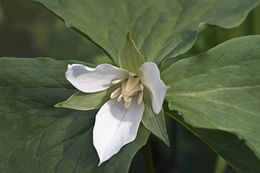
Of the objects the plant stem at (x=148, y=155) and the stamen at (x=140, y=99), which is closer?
the stamen at (x=140, y=99)

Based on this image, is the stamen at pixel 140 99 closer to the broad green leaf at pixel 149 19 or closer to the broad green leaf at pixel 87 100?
the broad green leaf at pixel 87 100

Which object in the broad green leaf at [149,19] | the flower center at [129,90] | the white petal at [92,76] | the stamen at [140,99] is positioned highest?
the broad green leaf at [149,19]

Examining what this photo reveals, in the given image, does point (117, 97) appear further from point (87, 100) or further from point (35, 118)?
point (35, 118)

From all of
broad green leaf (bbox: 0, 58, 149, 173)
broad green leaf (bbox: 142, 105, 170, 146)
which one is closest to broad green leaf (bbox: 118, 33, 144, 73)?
broad green leaf (bbox: 142, 105, 170, 146)

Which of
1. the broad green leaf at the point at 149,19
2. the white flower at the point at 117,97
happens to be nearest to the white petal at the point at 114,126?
the white flower at the point at 117,97

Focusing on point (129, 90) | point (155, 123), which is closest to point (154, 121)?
point (155, 123)
